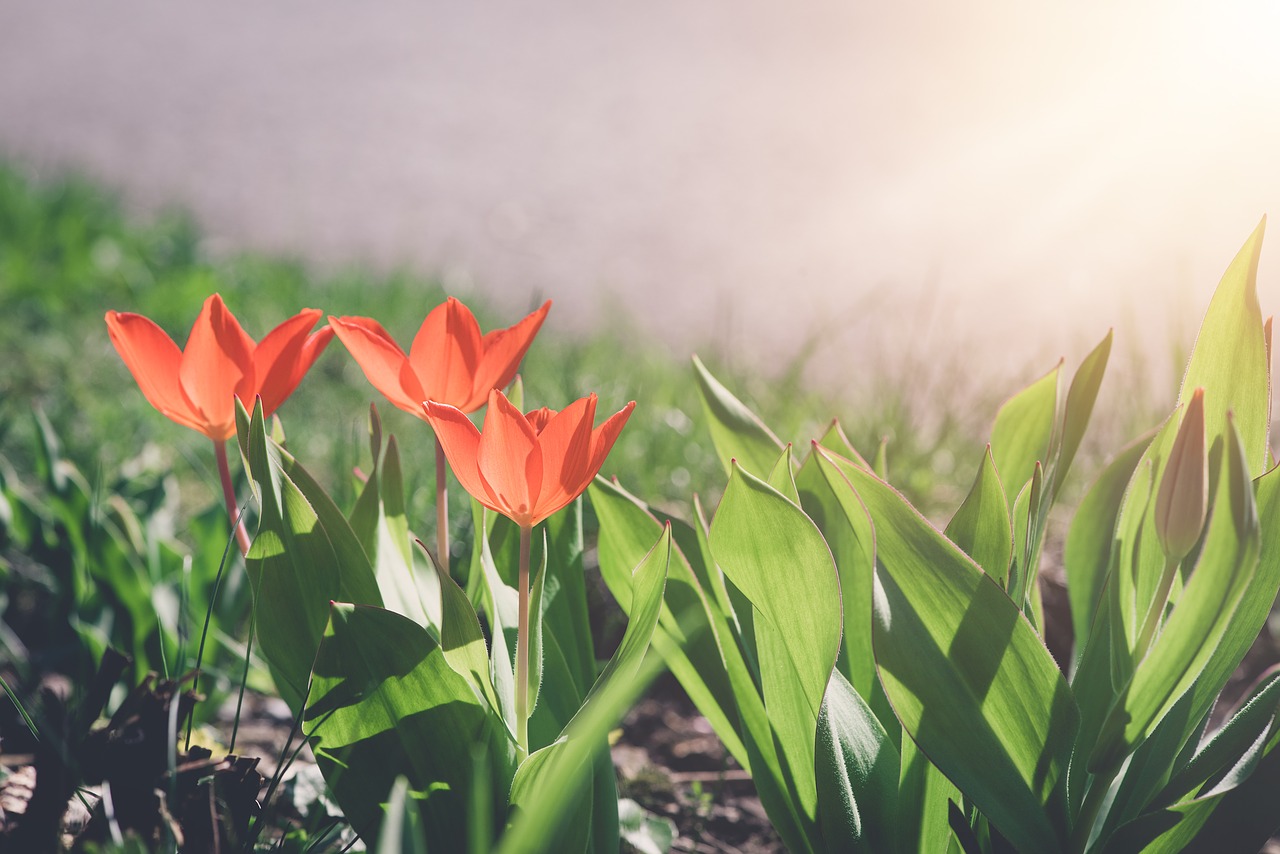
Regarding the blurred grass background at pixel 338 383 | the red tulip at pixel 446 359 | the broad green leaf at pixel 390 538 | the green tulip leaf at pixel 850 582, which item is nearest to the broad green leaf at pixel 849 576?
the green tulip leaf at pixel 850 582

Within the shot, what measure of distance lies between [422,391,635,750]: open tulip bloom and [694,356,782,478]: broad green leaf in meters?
0.33

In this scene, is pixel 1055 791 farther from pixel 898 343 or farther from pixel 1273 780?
pixel 898 343

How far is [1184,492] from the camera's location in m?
0.81

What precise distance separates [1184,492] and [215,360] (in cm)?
89

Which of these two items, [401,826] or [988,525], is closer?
[401,826]

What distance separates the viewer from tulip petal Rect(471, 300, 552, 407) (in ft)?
3.22

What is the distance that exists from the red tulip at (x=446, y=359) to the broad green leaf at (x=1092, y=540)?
0.67 meters

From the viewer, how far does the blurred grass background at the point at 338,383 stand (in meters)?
2.36

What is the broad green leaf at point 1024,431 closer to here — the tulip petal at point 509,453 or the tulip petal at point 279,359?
the tulip petal at point 509,453

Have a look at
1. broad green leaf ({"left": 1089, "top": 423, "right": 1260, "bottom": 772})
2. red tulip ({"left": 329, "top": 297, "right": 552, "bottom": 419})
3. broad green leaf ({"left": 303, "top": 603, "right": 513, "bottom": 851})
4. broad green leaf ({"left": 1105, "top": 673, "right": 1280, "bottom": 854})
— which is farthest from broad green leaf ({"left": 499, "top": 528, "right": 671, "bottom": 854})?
broad green leaf ({"left": 1105, "top": 673, "right": 1280, "bottom": 854})

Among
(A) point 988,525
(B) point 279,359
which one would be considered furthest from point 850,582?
(B) point 279,359

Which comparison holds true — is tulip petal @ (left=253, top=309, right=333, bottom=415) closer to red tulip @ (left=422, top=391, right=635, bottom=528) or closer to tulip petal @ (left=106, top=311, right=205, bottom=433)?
tulip petal @ (left=106, top=311, right=205, bottom=433)

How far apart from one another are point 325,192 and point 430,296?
3.82m

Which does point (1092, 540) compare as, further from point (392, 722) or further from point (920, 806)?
A: point (392, 722)
